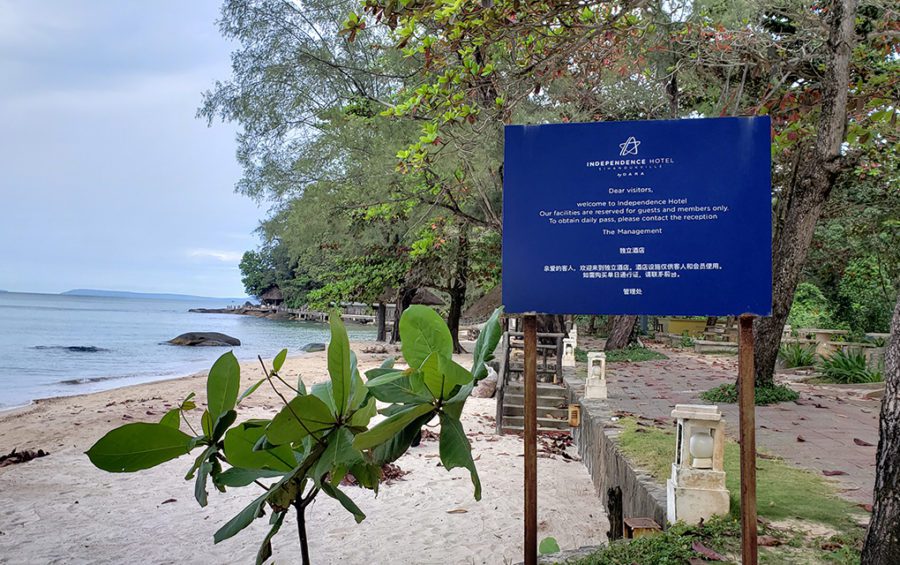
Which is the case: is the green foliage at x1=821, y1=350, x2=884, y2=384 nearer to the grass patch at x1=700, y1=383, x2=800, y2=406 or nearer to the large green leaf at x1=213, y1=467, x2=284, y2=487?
the grass patch at x1=700, y1=383, x2=800, y2=406

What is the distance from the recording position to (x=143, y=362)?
23469mm

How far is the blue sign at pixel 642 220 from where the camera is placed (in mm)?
2545

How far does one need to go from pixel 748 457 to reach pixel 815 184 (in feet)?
19.6

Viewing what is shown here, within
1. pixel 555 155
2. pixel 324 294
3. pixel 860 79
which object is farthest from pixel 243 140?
pixel 555 155

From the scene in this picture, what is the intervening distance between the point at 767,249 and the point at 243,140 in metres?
15.5

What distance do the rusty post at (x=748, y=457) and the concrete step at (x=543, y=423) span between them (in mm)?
6767

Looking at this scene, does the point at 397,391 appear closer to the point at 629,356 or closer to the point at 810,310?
the point at 629,356

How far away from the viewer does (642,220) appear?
2.61m

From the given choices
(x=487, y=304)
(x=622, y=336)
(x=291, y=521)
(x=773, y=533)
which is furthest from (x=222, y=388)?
(x=487, y=304)

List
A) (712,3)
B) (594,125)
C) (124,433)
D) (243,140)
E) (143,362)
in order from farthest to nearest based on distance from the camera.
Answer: (143,362), (243,140), (712,3), (594,125), (124,433)

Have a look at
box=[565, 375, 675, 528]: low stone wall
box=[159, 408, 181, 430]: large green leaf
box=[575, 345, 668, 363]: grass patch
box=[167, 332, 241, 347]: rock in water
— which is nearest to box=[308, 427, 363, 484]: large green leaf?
box=[159, 408, 181, 430]: large green leaf

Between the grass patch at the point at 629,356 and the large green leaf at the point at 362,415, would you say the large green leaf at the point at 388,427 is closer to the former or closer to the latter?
the large green leaf at the point at 362,415

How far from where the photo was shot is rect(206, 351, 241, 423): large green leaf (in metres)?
1.11

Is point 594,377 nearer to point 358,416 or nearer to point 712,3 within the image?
point 712,3
